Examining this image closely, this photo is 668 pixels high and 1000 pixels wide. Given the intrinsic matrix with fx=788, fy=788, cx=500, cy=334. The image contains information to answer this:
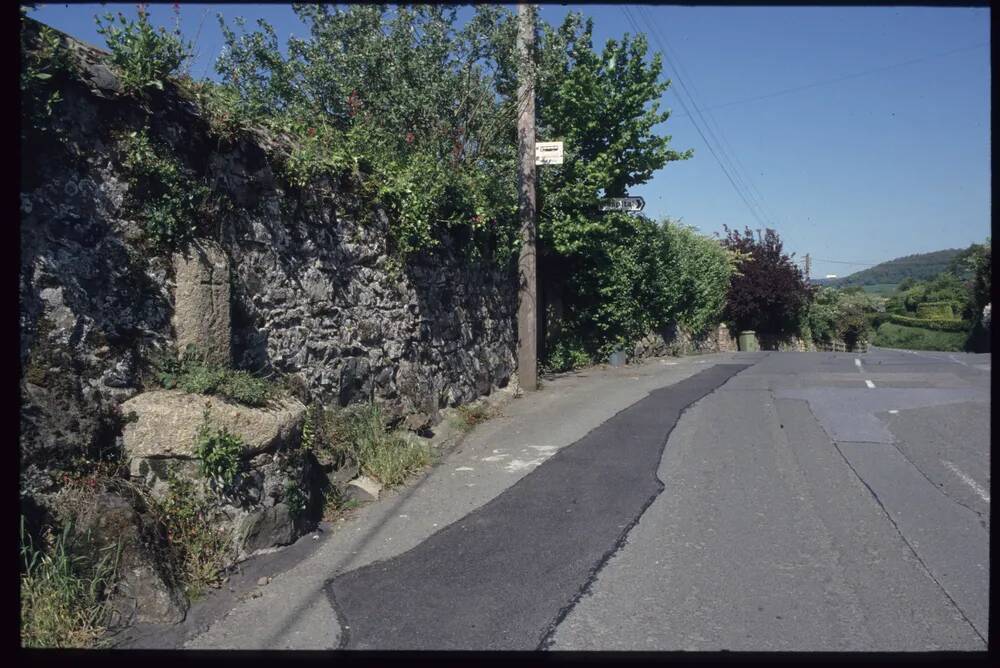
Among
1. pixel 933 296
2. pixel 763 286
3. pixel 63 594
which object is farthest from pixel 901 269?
pixel 63 594

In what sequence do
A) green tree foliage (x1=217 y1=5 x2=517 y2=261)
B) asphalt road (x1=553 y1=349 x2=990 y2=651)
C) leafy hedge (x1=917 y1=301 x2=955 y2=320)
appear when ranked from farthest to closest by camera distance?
leafy hedge (x1=917 y1=301 x2=955 y2=320)
green tree foliage (x1=217 y1=5 x2=517 y2=261)
asphalt road (x1=553 y1=349 x2=990 y2=651)

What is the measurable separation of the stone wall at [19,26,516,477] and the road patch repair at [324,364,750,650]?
6.36 feet

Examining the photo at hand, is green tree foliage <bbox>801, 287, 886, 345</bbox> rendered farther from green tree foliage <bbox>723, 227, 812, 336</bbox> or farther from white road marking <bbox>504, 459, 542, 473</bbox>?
white road marking <bbox>504, 459, 542, 473</bbox>

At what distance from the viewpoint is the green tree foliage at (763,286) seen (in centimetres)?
3177

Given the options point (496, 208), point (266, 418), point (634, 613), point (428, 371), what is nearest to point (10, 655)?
point (266, 418)

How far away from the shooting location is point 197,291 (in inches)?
222

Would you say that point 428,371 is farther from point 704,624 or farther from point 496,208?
point 704,624

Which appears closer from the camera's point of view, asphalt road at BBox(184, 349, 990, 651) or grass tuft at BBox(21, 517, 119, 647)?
grass tuft at BBox(21, 517, 119, 647)

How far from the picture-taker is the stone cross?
5570 mm

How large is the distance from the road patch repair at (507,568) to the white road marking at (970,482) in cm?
266

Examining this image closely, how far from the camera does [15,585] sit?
3.79 metres

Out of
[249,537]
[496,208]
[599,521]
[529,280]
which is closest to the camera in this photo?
[249,537]

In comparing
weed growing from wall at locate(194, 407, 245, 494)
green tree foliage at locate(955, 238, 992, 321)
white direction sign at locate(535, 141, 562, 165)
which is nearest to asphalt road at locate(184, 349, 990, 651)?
weed growing from wall at locate(194, 407, 245, 494)

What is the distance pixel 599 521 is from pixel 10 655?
3.74 meters
